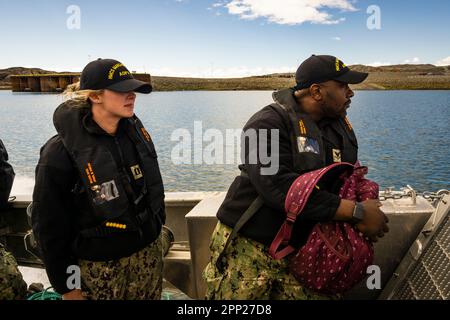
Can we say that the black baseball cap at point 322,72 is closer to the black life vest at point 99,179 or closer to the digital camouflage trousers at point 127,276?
the black life vest at point 99,179

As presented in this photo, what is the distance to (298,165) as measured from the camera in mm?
1869

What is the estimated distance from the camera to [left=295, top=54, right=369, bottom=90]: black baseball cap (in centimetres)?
191

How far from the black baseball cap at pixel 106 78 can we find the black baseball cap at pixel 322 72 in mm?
864

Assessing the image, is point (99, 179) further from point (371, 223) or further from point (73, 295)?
point (371, 223)

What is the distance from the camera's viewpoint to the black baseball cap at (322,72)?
1.91 meters

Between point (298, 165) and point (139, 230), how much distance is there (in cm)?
96

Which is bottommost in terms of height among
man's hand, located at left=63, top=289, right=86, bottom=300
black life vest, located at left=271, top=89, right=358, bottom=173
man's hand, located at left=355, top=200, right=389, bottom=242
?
man's hand, located at left=63, top=289, right=86, bottom=300

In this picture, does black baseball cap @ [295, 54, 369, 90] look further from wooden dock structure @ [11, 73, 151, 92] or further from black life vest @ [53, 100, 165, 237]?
wooden dock structure @ [11, 73, 151, 92]

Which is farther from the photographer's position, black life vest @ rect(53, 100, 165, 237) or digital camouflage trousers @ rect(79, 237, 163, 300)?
digital camouflage trousers @ rect(79, 237, 163, 300)

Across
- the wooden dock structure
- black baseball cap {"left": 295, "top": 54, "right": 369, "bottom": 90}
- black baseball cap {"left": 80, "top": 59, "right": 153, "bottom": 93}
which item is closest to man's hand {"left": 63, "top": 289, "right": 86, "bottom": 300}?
black baseball cap {"left": 80, "top": 59, "right": 153, "bottom": 93}

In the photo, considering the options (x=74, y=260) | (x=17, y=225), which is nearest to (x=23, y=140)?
(x=17, y=225)

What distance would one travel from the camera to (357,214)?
1.78 m

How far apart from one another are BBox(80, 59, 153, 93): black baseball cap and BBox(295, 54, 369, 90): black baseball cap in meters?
0.86
